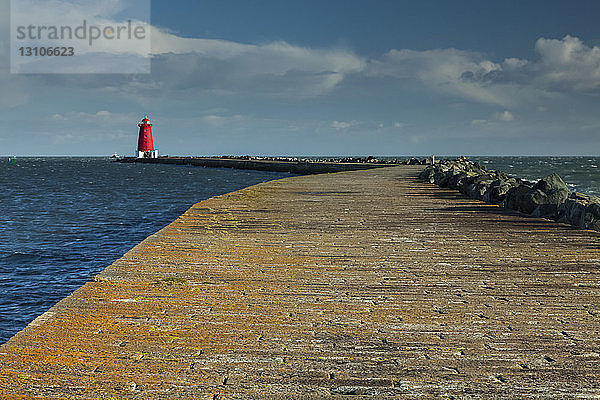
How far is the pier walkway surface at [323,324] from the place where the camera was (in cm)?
279

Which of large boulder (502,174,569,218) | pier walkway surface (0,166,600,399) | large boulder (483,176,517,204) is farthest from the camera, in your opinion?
large boulder (483,176,517,204)

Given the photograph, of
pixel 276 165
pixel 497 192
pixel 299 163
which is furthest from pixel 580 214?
pixel 276 165

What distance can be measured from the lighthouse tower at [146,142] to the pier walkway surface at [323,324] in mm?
91948

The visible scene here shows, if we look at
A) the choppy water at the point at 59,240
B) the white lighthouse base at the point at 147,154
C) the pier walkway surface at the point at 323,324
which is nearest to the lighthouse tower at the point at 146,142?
the white lighthouse base at the point at 147,154

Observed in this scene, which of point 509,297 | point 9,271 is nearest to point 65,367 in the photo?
point 509,297

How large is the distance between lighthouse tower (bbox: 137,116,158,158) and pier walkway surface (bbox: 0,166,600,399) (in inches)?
3620

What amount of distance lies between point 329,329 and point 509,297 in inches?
61.3

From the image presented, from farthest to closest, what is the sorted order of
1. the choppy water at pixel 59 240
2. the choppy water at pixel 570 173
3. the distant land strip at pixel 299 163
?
the distant land strip at pixel 299 163, the choppy water at pixel 570 173, the choppy water at pixel 59 240

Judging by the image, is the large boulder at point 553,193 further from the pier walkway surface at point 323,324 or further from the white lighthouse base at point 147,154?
the white lighthouse base at point 147,154

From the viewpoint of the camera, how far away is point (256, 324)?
3701mm

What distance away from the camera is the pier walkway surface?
2.79 m

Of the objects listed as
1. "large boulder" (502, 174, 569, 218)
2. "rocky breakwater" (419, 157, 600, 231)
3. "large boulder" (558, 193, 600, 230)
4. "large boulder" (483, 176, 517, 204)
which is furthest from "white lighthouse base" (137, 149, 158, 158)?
"large boulder" (558, 193, 600, 230)

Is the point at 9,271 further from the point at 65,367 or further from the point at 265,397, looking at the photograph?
the point at 265,397

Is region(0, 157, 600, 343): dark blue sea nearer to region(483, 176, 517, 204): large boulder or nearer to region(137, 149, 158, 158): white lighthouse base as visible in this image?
region(483, 176, 517, 204): large boulder
